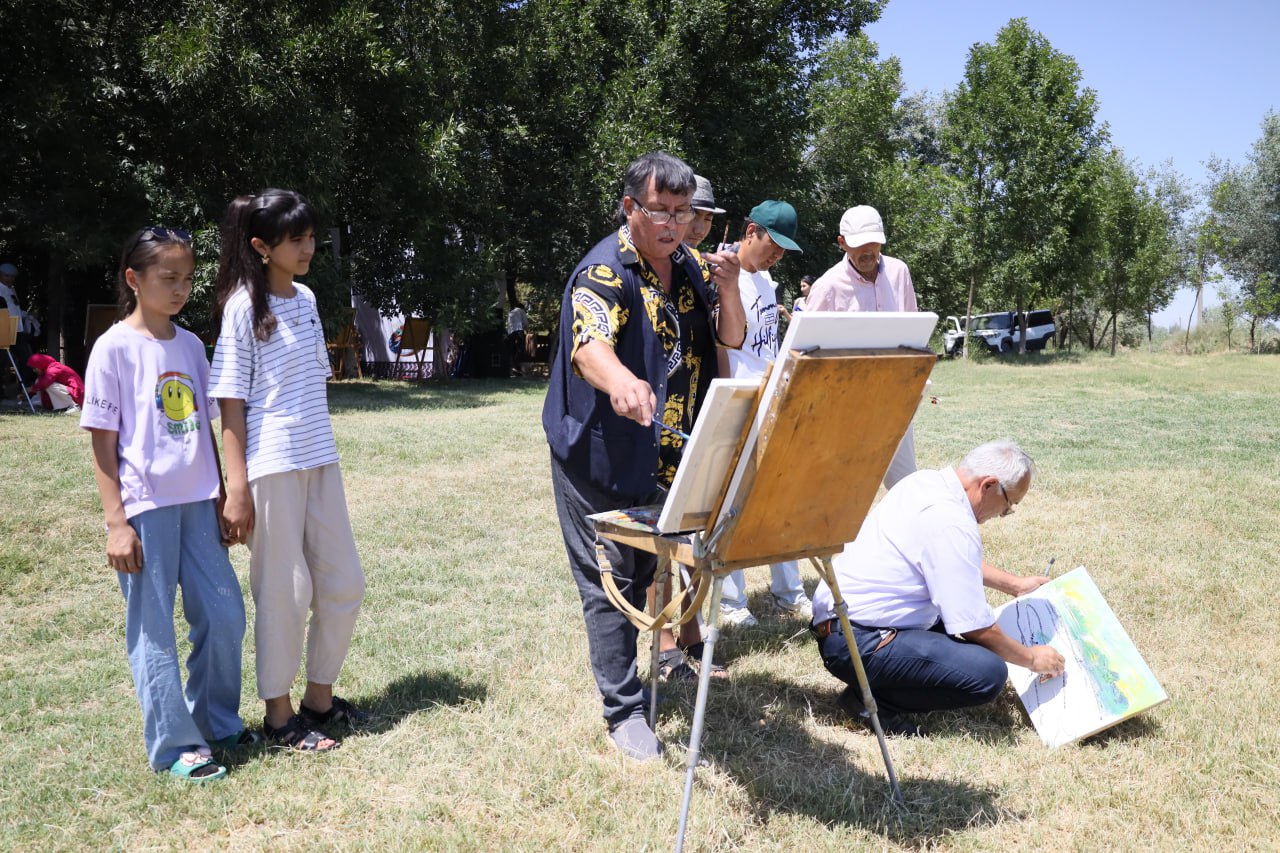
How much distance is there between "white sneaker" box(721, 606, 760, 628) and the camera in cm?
493

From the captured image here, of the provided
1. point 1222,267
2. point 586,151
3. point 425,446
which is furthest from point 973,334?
point 425,446

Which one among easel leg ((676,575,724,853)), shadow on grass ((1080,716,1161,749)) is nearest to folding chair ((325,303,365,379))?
shadow on grass ((1080,716,1161,749))

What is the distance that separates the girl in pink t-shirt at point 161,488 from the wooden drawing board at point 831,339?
176cm

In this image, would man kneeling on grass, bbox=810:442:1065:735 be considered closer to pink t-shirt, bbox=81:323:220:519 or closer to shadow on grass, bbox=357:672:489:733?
shadow on grass, bbox=357:672:489:733

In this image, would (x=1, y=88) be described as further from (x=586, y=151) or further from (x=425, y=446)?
(x=586, y=151)

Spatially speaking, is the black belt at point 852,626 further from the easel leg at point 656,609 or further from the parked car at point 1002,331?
the parked car at point 1002,331

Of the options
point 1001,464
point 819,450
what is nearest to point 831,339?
point 819,450

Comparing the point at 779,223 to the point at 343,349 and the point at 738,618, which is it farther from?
the point at 343,349

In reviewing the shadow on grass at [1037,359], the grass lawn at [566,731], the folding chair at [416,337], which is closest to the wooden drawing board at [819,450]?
the grass lawn at [566,731]

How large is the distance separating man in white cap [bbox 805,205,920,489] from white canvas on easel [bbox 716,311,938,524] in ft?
7.47

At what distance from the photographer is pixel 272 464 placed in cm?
325

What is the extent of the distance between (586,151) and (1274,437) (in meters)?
13.7

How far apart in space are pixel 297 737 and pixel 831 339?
232 cm

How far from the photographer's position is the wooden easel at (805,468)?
97.0 inches
